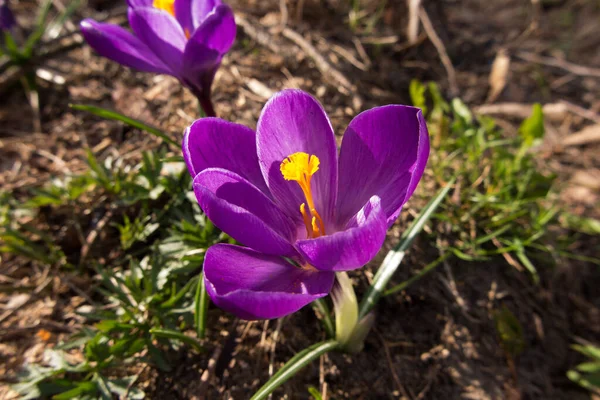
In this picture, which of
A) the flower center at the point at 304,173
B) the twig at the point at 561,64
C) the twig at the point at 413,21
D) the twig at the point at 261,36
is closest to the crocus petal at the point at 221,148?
the flower center at the point at 304,173

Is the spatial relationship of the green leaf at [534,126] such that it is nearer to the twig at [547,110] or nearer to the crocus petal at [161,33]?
the twig at [547,110]

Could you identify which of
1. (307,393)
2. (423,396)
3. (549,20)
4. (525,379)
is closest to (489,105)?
(549,20)

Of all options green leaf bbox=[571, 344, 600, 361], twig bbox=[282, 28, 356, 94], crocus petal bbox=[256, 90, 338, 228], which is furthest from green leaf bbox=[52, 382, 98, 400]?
green leaf bbox=[571, 344, 600, 361]

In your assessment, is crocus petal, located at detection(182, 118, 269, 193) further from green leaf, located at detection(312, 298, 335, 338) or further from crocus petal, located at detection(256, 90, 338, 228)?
green leaf, located at detection(312, 298, 335, 338)

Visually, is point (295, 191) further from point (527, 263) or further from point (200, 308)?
point (527, 263)

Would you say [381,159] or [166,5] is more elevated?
[166,5]

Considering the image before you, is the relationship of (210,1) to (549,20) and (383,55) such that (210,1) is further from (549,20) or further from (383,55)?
(549,20)

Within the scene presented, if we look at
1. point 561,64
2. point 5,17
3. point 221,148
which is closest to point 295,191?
point 221,148
